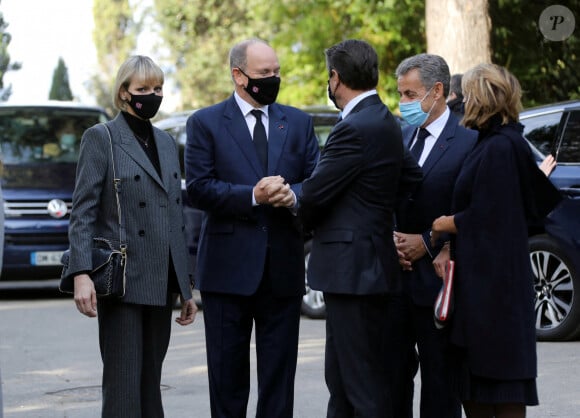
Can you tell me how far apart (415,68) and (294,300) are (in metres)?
1.26

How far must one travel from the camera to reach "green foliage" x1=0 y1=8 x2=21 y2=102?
24.8 metres

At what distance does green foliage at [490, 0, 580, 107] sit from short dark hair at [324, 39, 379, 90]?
13431 mm

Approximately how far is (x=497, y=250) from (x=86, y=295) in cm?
180

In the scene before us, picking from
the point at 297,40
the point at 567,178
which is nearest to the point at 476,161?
the point at 567,178

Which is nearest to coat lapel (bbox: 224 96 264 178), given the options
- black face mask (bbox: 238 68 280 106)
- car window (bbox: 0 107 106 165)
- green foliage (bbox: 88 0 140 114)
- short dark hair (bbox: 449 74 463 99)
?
black face mask (bbox: 238 68 280 106)

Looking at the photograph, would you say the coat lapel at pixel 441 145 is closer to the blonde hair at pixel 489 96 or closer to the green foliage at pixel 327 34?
the blonde hair at pixel 489 96

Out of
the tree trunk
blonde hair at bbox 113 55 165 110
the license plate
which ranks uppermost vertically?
the tree trunk

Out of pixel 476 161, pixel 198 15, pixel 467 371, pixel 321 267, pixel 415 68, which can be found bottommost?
pixel 467 371

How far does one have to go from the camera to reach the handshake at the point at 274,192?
5941 mm

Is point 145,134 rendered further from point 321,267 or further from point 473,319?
point 473,319

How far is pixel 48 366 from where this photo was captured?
9.84 metres

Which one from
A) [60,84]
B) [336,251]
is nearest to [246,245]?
[336,251]

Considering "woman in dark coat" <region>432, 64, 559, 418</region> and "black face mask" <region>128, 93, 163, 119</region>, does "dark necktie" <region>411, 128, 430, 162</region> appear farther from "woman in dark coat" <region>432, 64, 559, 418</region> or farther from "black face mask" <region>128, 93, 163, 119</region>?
"black face mask" <region>128, 93, 163, 119</region>

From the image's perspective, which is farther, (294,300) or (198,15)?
(198,15)
